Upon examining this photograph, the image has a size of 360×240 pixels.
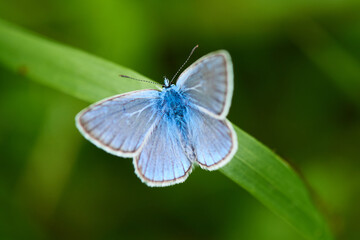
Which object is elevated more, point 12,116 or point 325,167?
point 325,167

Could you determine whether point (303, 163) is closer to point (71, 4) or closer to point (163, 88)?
point (163, 88)

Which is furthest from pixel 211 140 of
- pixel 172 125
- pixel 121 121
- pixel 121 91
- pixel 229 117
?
pixel 229 117

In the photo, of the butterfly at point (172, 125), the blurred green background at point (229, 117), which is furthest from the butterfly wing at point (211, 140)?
the blurred green background at point (229, 117)

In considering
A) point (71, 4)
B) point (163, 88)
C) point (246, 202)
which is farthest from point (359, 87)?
point (71, 4)

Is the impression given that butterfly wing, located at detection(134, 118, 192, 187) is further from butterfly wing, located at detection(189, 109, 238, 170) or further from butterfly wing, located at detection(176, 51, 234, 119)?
butterfly wing, located at detection(176, 51, 234, 119)

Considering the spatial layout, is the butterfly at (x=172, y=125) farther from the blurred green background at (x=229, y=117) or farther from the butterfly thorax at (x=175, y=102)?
the blurred green background at (x=229, y=117)

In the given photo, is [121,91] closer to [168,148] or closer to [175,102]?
[175,102]
